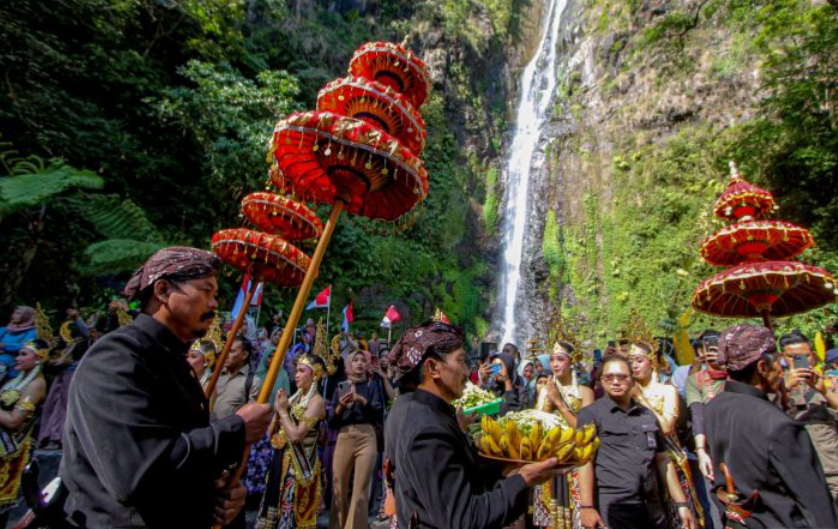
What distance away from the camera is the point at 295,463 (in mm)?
5051

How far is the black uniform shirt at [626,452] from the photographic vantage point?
336cm

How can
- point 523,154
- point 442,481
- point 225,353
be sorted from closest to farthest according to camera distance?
point 442,481, point 225,353, point 523,154

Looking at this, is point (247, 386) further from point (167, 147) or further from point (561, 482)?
point (167, 147)

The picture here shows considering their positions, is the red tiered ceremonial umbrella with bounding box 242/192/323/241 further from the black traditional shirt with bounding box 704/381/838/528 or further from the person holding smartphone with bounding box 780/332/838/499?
the person holding smartphone with bounding box 780/332/838/499

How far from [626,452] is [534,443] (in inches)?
72.1

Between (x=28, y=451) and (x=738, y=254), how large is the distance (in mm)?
8031

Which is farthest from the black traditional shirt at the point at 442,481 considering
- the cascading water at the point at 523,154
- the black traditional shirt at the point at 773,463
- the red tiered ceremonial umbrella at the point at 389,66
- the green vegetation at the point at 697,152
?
the cascading water at the point at 523,154

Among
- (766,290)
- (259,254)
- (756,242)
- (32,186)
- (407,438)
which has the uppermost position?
(32,186)

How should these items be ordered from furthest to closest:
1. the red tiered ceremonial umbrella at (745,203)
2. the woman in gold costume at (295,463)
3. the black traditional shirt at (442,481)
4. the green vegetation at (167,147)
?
the green vegetation at (167,147)
the red tiered ceremonial umbrella at (745,203)
the woman in gold costume at (295,463)
the black traditional shirt at (442,481)

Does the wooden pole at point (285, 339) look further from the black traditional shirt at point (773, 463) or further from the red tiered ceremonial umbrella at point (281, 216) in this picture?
the black traditional shirt at point (773, 463)

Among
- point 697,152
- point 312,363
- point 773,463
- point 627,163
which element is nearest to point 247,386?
point 312,363

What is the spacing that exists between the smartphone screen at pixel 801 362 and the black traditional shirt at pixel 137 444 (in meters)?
4.42

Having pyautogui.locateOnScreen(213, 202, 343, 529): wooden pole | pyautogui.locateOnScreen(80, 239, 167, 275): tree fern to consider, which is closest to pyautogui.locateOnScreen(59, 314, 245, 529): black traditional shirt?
pyautogui.locateOnScreen(213, 202, 343, 529): wooden pole

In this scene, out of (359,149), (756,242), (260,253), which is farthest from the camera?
(756,242)
